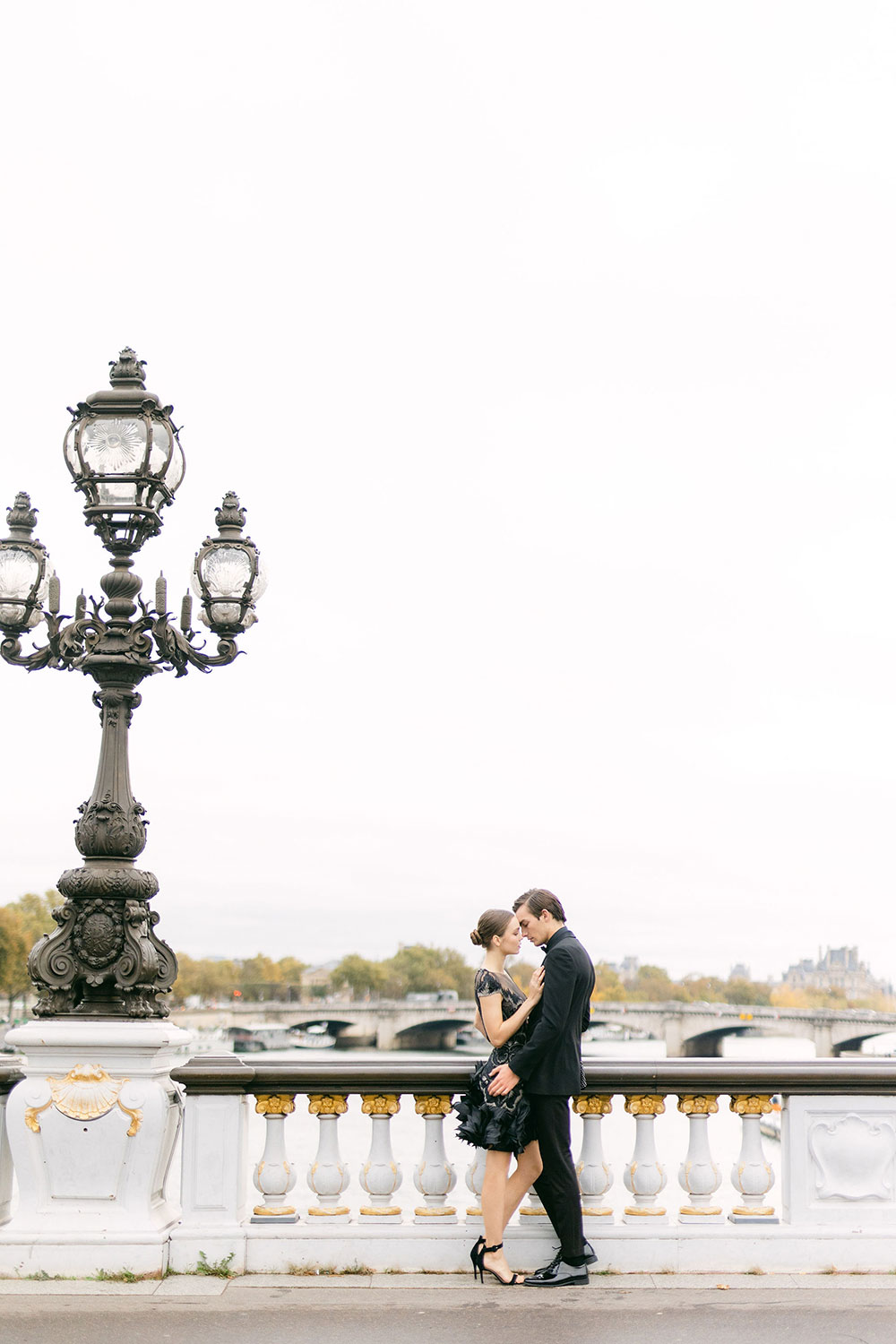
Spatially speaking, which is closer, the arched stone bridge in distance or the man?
the man

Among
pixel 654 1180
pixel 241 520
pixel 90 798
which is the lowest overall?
pixel 654 1180

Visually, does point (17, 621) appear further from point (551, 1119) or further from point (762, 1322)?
point (762, 1322)

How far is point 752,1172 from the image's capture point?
24.9 ft

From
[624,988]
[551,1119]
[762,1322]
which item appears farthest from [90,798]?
[624,988]

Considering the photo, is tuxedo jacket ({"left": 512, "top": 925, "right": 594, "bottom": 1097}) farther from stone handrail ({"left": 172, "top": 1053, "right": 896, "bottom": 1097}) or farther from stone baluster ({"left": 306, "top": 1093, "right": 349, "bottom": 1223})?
stone baluster ({"left": 306, "top": 1093, "right": 349, "bottom": 1223})

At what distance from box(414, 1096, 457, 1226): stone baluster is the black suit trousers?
2.02ft

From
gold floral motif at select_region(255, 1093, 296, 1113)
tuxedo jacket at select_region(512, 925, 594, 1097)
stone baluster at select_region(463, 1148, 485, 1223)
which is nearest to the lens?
tuxedo jacket at select_region(512, 925, 594, 1097)

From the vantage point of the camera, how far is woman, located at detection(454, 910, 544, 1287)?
23.1 feet

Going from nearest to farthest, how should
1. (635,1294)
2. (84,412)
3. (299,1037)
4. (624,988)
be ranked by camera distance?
(635,1294), (84,412), (299,1037), (624,988)

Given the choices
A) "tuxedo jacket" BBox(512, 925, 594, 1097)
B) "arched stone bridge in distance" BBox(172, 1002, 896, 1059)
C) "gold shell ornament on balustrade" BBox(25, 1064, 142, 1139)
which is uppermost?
"tuxedo jacket" BBox(512, 925, 594, 1097)

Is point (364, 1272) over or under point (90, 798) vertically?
under

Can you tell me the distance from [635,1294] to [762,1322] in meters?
0.74

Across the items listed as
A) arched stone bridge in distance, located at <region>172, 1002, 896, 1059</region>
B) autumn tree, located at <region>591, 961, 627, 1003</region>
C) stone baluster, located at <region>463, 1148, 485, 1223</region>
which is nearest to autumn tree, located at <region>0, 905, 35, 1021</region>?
arched stone bridge in distance, located at <region>172, 1002, 896, 1059</region>

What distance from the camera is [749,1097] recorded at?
25.1 ft
